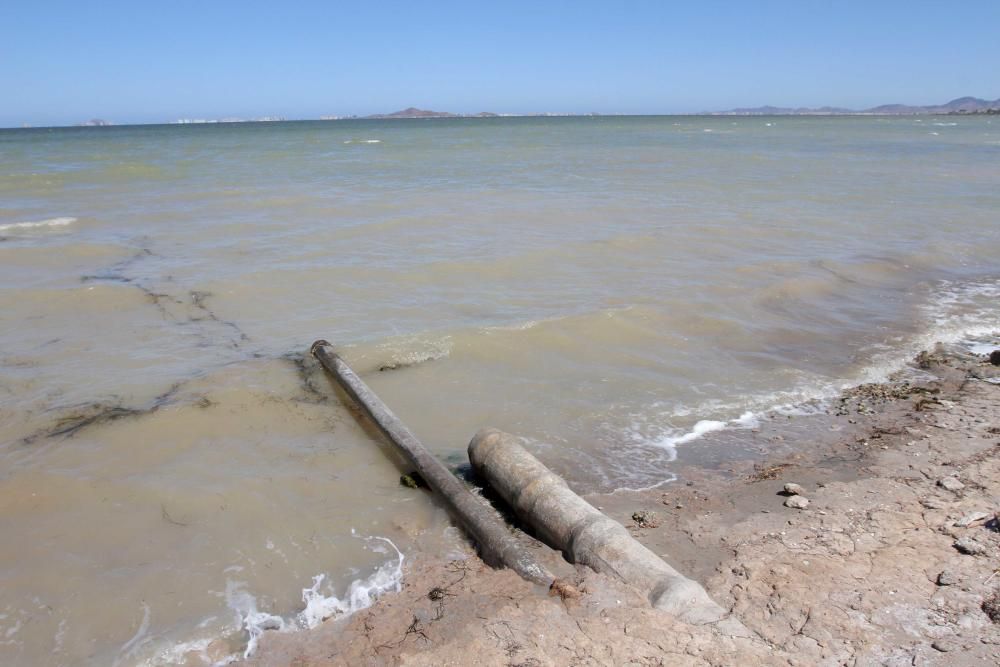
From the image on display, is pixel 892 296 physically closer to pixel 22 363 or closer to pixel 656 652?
pixel 656 652

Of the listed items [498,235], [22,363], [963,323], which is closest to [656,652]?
[22,363]

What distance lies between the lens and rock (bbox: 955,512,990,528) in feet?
14.4

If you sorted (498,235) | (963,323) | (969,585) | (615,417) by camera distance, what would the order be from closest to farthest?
(969,585), (615,417), (963,323), (498,235)

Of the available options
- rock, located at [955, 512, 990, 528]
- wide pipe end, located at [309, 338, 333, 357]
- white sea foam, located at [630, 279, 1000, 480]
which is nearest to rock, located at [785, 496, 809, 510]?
rock, located at [955, 512, 990, 528]

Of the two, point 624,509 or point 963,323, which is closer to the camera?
point 624,509

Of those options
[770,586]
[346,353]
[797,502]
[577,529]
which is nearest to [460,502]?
[577,529]

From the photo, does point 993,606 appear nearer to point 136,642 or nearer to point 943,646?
point 943,646

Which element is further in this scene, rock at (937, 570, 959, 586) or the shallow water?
the shallow water

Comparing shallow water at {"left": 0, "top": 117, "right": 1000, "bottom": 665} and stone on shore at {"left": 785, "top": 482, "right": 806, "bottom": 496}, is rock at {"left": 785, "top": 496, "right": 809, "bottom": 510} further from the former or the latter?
shallow water at {"left": 0, "top": 117, "right": 1000, "bottom": 665}

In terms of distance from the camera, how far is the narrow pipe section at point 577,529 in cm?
369

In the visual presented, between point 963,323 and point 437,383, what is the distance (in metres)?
7.02

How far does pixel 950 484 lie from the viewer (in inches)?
196

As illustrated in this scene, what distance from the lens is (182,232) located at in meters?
14.5

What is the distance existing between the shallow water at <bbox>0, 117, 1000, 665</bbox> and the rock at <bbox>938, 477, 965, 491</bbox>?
180 centimetres
